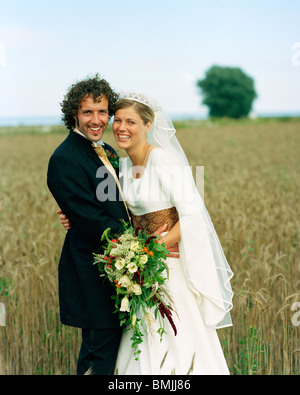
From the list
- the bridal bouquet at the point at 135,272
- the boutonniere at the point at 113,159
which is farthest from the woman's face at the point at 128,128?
the bridal bouquet at the point at 135,272

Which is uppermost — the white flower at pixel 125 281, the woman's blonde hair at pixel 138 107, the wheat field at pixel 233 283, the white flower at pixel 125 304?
the woman's blonde hair at pixel 138 107

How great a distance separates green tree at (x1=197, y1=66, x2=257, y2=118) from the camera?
9044 centimetres

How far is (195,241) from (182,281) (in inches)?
11.2

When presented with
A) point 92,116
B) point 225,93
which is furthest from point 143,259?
point 225,93

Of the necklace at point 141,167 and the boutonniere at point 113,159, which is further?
the boutonniere at point 113,159

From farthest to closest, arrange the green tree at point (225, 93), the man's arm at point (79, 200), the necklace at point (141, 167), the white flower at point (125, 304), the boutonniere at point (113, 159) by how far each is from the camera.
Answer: the green tree at point (225, 93), the boutonniere at point (113, 159), the necklace at point (141, 167), the man's arm at point (79, 200), the white flower at point (125, 304)

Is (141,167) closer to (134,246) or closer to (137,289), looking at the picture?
(134,246)

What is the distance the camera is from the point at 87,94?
8.94 ft

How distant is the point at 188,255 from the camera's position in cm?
275

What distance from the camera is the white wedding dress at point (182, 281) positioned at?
107 inches

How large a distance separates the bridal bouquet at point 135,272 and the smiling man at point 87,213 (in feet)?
0.39

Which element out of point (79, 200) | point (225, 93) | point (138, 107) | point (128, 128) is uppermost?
point (225, 93)

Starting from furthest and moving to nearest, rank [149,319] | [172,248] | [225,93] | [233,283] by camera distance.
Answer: [225,93] < [233,283] < [172,248] < [149,319]

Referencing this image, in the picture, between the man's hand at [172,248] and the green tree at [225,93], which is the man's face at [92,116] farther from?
the green tree at [225,93]
